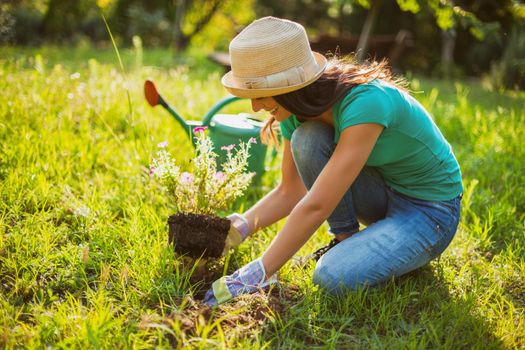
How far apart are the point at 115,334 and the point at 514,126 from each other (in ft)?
10.8

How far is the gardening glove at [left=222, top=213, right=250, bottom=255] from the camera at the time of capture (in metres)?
2.04

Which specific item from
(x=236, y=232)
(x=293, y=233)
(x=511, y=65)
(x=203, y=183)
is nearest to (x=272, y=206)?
(x=236, y=232)

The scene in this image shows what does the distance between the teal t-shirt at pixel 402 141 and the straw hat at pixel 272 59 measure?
0.18m

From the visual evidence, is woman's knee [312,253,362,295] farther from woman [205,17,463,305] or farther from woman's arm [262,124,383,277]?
woman's arm [262,124,383,277]

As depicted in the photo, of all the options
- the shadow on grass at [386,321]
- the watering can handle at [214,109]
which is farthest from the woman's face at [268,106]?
the watering can handle at [214,109]

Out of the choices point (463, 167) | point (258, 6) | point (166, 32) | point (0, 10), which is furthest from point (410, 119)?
point (258, 6)

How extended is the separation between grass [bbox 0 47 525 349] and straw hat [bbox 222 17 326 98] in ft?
2.29

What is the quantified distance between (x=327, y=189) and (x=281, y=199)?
495 millimetres

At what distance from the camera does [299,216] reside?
1.71 metres

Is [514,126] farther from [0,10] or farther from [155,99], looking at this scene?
[0,10]

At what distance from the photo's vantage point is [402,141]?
1854 millimetres

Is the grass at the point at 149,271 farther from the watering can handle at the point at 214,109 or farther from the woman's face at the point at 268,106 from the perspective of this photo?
the woman's face at the point at 268,106

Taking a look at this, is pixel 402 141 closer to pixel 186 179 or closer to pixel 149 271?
pixel 186 179

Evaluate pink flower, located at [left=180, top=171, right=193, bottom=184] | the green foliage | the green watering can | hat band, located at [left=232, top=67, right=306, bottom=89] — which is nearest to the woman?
hat band, located at [left=232, top=67, right=306, bottom=89]
